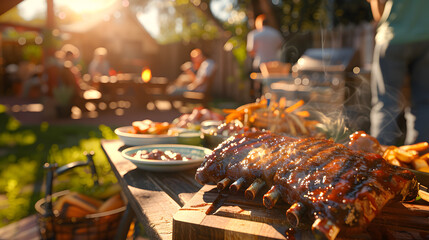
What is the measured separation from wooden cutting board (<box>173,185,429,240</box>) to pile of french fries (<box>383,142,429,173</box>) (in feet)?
1.58

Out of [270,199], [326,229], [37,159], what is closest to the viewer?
[326,229]

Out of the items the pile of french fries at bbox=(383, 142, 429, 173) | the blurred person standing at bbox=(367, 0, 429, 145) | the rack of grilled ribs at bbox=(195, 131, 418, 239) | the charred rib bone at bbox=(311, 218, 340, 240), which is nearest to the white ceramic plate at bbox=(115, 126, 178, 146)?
the rack of grilled ribs at bbox=(195, 131, 418, 239)

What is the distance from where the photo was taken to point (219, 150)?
1522 mm

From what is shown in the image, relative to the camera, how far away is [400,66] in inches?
133

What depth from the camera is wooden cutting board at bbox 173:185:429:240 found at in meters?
1.02

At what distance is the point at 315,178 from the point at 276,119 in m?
1.27

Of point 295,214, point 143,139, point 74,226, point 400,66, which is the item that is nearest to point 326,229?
point 295,214

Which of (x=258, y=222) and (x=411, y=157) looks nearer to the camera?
(x=258, y=222)

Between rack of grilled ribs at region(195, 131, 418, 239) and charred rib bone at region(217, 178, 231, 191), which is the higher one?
rack of grilled ribs at region(195, 131, 418, 239)

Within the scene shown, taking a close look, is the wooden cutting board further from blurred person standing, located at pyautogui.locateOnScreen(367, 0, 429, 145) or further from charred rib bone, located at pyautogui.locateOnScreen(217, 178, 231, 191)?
blurred person standing, located at pyautogui.locateOnScreen(367, 0, 429, 145)

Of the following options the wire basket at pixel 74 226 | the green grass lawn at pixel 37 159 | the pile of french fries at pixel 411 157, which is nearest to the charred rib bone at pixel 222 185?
the pile of french fries at pixel 411 157

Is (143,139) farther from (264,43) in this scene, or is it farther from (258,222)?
(264,43)

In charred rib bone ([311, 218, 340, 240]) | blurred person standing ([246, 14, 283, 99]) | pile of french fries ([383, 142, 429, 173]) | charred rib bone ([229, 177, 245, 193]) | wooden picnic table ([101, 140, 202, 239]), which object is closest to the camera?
charred rib bone ([311, 218, 340, 240])

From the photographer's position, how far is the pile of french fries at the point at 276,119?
2.31m
